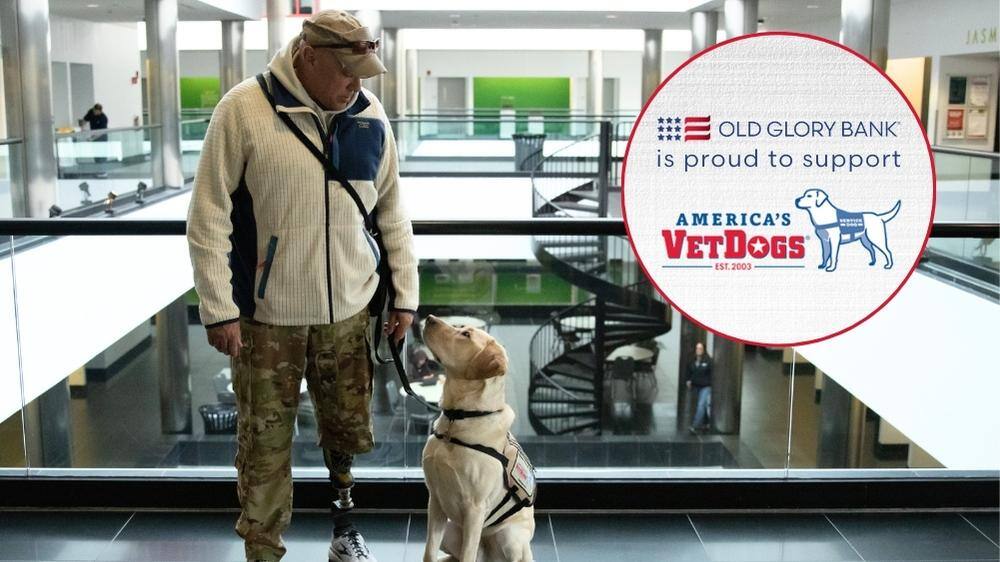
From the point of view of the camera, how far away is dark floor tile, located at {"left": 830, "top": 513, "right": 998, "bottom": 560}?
3115 millimetres

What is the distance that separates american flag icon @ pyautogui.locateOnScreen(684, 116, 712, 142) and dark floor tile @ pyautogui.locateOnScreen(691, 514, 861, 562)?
1302 mm

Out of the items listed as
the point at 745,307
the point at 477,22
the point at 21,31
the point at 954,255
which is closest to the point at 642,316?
the point at 954,255

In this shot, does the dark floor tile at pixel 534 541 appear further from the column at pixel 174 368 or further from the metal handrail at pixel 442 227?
the column at pixel 174 368

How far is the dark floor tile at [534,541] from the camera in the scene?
305cm

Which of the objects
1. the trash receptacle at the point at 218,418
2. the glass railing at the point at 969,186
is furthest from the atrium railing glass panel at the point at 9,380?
the glass railing at the point at 969,186

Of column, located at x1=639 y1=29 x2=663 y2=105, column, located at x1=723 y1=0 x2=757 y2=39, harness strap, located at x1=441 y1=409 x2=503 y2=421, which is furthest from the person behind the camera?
column, located at x1=639 y1=29 x2=663 y2=105

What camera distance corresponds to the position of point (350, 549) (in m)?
2.81

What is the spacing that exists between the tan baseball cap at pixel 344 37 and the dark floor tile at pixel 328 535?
1.56 metres

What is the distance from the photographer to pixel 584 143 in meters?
19.6

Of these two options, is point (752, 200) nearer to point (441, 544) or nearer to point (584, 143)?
point (441, 544)

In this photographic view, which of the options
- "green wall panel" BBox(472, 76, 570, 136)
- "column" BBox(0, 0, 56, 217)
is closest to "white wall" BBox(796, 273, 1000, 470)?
"column" BBox(0, 0, 56, 217)

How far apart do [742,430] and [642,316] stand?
2.61 metres

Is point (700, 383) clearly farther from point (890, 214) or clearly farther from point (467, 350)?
point (467, 350)

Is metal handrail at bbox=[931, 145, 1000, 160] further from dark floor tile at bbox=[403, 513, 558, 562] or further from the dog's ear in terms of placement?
the dog's ear
